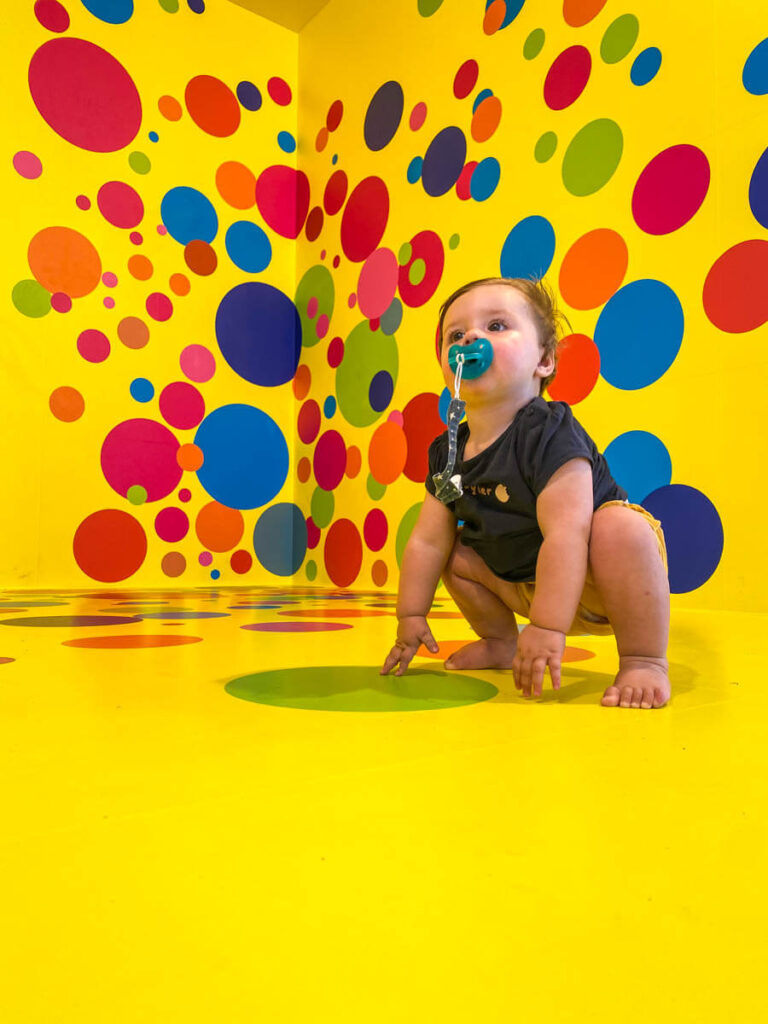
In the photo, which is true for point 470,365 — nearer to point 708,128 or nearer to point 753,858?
point 753,858

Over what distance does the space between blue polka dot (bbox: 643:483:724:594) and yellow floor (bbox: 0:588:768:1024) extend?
3.04 ft

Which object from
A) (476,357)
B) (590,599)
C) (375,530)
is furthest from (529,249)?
(590,599)

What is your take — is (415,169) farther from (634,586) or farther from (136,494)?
(634,586)

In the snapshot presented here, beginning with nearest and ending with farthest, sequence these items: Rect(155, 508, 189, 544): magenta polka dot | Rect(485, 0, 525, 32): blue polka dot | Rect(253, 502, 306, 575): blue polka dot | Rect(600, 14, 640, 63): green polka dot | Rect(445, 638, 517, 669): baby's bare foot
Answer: Rect(445, 638, 517, 669): baby's bare foot < Rect(600, 14, 640, 63): green polka dot < Rect(485, 0, 525, 32): blue polka dot < Rect(155, 508, 189, 544): magenta polka dot < Rect(253, 502, 306, 575): blue polka dot

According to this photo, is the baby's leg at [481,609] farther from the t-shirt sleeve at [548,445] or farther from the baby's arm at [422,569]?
the t-shirt sleeve at [548,445]

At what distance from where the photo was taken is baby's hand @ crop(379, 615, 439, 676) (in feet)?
2.62

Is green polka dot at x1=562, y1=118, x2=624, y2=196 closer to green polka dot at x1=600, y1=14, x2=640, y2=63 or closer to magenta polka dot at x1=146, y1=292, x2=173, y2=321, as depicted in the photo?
green polka dot at x1=600, y1=14, x2=640, y2=63

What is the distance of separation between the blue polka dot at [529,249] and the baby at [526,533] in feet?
3.71

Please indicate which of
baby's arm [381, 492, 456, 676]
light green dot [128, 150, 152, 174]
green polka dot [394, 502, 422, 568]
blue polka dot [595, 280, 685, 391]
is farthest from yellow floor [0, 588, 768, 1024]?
light green dot [128, 150, 152, 174]

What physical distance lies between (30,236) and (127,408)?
0.59 metres

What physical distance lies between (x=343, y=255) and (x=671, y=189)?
1.28 m

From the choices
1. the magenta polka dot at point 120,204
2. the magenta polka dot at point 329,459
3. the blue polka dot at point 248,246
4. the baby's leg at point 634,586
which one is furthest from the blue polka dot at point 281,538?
the baby's leg at point 634,586

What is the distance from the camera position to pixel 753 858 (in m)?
0.34

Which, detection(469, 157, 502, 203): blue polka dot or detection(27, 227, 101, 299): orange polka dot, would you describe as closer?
detection(469, 157, 502, 203): blue polka dot
